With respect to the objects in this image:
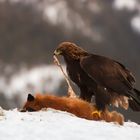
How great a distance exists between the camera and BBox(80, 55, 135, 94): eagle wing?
10000 millimetres

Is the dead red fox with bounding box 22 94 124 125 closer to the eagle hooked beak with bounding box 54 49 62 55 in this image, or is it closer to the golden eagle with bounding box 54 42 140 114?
the golden eagle with bounding box 54 42 140 114

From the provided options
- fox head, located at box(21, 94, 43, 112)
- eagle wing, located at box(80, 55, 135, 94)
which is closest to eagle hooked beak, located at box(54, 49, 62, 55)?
eagle wing, located at box(80, 55, 135, 94)

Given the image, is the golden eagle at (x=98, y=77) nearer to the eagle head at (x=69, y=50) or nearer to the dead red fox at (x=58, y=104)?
the eagle head at (x=69, y=50)

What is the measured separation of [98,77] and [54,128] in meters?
2.64

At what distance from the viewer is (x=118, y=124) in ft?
30.3

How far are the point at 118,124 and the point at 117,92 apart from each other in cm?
93

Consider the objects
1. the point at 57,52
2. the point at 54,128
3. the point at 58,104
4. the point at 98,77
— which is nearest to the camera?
the point at 54,128

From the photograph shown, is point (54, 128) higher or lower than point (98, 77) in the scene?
lower

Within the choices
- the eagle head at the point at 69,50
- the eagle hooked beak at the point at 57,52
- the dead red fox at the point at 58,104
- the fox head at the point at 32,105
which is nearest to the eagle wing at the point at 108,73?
the eagle head at the point at 69,50

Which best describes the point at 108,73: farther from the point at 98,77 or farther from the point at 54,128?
the point at 54,128

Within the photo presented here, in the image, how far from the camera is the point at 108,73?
10250mm

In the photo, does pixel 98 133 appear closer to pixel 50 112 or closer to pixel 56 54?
pixel 50 112

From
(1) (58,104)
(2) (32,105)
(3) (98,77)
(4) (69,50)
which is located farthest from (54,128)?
(4) (69,50)

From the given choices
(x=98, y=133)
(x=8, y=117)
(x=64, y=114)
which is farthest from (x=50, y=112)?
(x=98, y=133)
